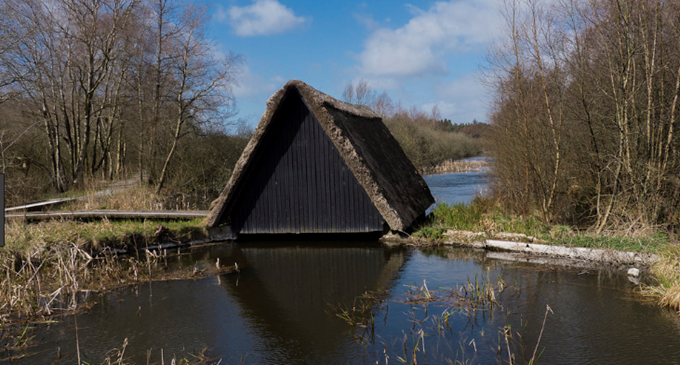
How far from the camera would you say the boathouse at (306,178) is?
11070mm

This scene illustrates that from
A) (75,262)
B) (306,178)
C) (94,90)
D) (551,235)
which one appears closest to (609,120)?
(551,235)

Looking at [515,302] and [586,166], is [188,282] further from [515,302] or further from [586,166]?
[586,166]

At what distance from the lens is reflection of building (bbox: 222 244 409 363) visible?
573cm

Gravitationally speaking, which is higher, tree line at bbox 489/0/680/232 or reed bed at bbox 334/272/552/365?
tree line at bbox 489/0/680/232

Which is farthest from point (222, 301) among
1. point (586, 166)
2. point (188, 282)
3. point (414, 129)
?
point (414, 129)

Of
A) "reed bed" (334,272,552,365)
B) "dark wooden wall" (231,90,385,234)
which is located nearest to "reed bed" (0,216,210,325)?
"dark wooden wall" (231,90,385,234)

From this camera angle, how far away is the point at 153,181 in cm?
2145

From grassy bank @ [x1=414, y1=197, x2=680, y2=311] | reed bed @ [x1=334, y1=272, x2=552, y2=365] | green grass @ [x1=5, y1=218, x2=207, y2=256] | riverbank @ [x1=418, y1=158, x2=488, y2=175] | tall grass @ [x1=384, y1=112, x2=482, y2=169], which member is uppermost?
tall grass @ [x1=384, y1=112, x2=482, y2=169]

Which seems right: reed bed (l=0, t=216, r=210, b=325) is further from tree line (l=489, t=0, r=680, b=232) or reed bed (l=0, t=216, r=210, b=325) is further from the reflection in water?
tree line (l=489, t=0, r=680, b=232)

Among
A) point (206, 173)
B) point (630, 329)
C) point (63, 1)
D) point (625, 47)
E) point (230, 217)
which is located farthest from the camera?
point (206, 173)

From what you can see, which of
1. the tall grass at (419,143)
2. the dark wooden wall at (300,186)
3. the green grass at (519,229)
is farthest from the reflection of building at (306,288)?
the tall grass at (419,143)

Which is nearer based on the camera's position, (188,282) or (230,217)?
(188,282)

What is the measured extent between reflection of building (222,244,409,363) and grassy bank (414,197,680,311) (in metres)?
1.96

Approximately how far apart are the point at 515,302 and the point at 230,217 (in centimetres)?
779
